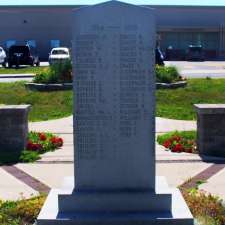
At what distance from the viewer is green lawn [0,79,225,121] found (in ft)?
54.7

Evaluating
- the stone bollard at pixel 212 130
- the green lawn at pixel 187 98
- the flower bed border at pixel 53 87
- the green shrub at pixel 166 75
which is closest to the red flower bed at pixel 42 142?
the stone bollard at pixel 212 130

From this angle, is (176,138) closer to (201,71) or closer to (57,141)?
(57,141)

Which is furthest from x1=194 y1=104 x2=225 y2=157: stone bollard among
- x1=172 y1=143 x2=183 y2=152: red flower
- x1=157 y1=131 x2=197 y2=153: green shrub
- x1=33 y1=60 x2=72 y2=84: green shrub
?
x1=33 y1=60 x2=72 y2=84: green shrub

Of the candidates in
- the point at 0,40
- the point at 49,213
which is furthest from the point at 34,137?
the point at 0,40

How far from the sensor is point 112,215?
6254 mm

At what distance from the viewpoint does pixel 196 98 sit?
18.9 metres

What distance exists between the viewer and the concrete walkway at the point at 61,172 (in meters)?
8.42

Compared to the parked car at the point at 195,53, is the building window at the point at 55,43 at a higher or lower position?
higher

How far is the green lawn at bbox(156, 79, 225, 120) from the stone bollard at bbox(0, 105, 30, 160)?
18.6 feet

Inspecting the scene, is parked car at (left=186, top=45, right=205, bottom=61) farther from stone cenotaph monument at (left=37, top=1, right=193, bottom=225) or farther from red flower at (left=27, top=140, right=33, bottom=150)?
stone cenotaph monument at (left=37, top=1, right=193, bottom=225)

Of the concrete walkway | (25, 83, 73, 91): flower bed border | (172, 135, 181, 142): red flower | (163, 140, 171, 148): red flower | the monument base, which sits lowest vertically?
the concrete walkway

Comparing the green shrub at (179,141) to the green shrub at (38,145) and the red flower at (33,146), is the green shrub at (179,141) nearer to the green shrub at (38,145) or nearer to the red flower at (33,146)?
the green shrub at (38,145)

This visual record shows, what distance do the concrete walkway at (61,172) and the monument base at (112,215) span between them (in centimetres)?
166

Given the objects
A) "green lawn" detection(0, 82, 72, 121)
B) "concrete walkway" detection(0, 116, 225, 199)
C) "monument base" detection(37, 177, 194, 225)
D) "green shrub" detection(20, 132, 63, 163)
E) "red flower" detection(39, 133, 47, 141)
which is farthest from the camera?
"green lawn" detection(0, 82, 72, 121)
